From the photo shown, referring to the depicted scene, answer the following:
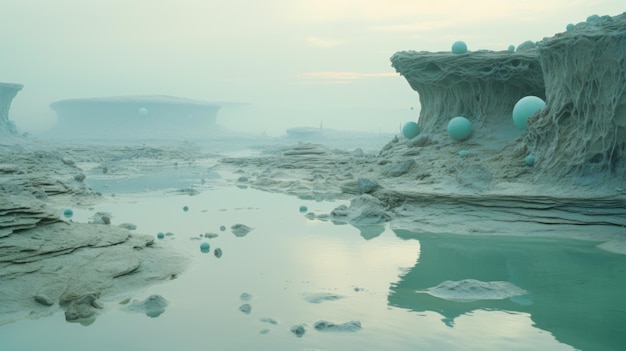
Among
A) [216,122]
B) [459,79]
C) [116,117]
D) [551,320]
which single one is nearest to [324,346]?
[551,320]

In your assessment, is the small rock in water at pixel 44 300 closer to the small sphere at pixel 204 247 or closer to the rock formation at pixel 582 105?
the small sphere at pixel 204 247

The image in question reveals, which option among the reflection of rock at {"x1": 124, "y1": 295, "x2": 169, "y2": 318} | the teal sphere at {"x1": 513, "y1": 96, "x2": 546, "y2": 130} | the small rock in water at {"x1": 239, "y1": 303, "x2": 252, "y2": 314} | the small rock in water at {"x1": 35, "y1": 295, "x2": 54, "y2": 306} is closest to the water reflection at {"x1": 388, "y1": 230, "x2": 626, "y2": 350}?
the small rock in water at {"x1": 239, "y1": 303, "x2": 252, "y2": 314}

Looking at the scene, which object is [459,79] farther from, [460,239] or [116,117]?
[116,117]

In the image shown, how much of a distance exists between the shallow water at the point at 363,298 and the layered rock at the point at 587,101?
1882 millimetres

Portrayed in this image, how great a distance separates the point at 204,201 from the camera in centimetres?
1430

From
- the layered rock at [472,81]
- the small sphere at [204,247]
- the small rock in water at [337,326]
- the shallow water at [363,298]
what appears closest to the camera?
the shallow water at [363,298]

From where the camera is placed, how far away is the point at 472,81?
54.1 feet

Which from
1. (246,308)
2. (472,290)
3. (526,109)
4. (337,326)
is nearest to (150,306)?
(246,308)

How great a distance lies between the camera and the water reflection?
586 centimetres

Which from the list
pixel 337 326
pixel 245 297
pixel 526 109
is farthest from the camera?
pixel 526 109

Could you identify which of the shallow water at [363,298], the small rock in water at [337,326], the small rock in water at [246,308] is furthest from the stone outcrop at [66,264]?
the small rock in water at [337,326]

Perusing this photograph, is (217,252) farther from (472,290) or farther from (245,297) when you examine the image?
(472,290)

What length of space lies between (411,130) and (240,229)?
908cm

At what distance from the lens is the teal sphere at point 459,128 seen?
15875 mm
